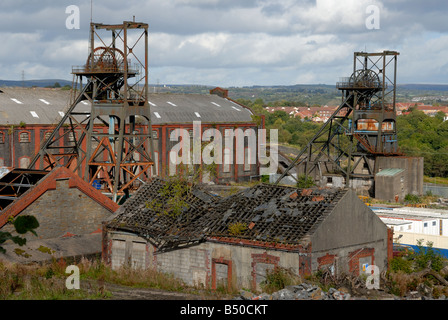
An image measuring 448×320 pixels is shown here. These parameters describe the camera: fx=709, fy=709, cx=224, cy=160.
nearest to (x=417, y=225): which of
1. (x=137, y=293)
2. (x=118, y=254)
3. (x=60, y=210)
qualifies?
(x=118, y=254)

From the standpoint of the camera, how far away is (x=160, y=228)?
25.8m

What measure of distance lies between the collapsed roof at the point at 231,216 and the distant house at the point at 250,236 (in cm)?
3

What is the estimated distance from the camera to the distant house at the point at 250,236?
22875 mm

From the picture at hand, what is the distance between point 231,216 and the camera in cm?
2517

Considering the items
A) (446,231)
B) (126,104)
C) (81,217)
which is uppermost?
(126,104)

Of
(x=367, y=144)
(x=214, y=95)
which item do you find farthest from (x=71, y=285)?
(x=214, y=95)

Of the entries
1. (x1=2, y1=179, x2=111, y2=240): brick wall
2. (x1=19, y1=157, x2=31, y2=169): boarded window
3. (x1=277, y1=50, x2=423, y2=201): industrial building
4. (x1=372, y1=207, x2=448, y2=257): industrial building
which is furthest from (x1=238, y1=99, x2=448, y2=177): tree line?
(x1=2, y1=179, x2=111, y2=240): brick wall

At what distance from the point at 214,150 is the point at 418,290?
41.2 metres

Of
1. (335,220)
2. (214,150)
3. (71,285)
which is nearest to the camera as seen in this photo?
(71,285)

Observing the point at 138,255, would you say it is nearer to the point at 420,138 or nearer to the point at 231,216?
the point at 231,216

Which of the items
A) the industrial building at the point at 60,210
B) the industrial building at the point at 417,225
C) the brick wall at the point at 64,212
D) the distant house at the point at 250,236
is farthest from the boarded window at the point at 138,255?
the industrial building at the point at 417,225

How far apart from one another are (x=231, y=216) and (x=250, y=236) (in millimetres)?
1925
